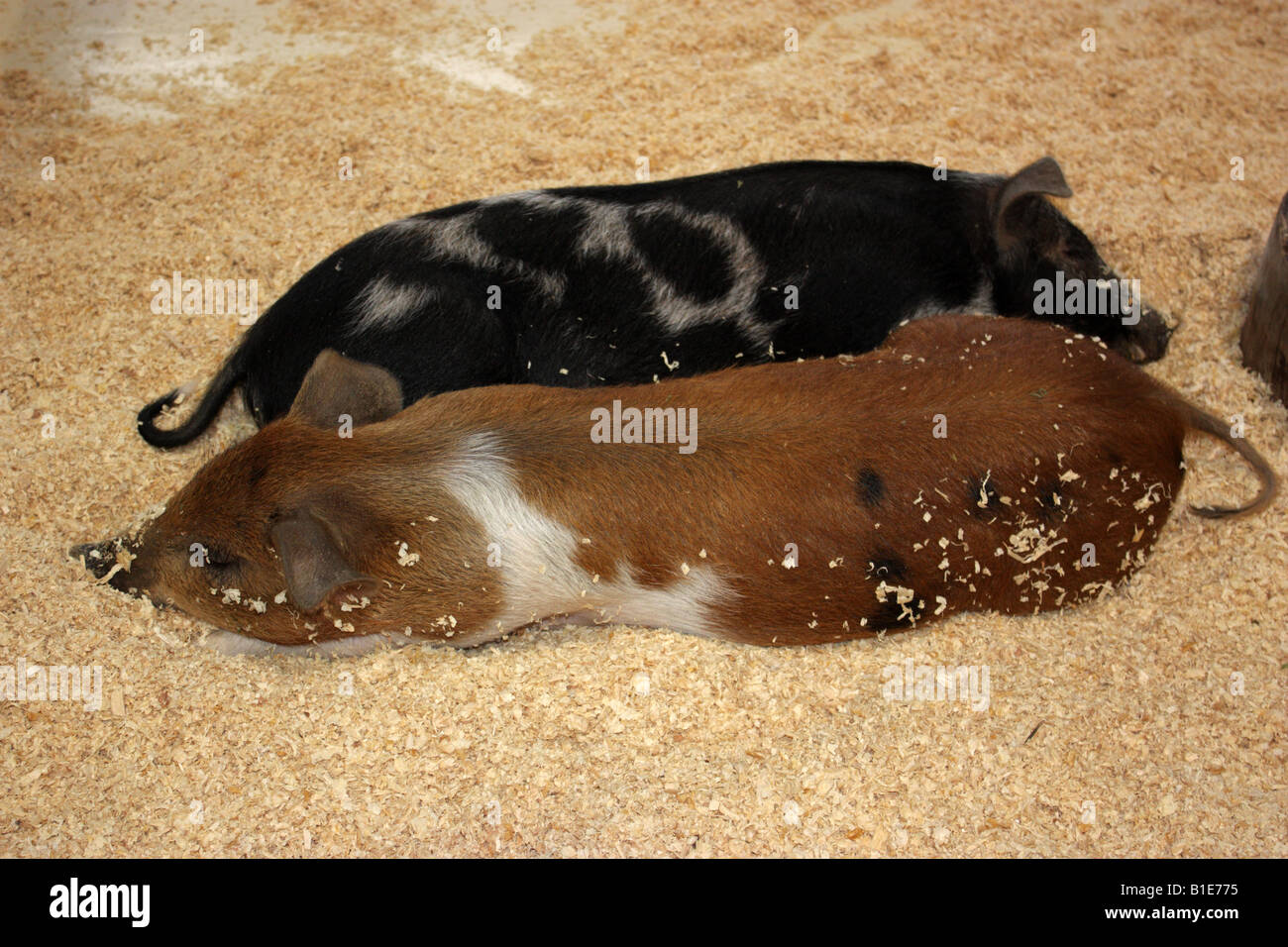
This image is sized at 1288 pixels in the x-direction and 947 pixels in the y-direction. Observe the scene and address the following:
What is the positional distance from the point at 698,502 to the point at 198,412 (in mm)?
1749

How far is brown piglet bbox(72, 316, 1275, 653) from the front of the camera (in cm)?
265

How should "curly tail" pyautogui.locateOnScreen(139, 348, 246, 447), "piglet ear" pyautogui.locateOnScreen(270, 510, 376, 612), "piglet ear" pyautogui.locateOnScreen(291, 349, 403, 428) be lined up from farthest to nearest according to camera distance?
"curly tail" pyautogui.locateOnScreen(139, 348, 246, 447), "piglet ear" pyautogui.locateOnScreen(291, 349, 403, 428), "piglet ear" pyautogui.locateOnScreen(270, 510, 376, 612)

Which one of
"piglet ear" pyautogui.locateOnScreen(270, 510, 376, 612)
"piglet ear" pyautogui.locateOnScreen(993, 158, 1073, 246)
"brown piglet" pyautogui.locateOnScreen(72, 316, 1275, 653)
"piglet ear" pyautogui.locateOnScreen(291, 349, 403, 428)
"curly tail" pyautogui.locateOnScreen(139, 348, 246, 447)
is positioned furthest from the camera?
"curly tail" pyautogui.locateOnScreen(139, 348, 246, 447)

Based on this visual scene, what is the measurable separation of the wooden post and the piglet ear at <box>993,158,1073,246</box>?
0.86 m

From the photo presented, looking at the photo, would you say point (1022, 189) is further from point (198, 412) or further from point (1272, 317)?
point (198, 412)

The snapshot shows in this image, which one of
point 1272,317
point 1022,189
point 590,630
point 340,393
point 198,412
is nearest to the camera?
point 340,393

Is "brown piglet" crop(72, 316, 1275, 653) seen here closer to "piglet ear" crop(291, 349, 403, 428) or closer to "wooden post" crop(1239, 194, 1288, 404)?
"piglet ear" crop(291, 349, 403, 428)

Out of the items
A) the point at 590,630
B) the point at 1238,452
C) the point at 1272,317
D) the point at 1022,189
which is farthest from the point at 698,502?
the point at 1272,317

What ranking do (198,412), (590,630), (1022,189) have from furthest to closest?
1. (198,412)
2. (1022,189)
3. (590,630)

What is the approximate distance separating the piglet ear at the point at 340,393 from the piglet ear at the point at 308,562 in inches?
14.8

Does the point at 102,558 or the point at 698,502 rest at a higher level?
the point at 698,502

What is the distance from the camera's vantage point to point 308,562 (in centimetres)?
248

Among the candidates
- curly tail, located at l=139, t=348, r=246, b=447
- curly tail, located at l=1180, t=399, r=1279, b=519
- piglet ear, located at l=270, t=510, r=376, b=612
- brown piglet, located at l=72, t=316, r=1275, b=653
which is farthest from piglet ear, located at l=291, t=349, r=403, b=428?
curly tail, located at l=1180, t=399, r=1279, b=519

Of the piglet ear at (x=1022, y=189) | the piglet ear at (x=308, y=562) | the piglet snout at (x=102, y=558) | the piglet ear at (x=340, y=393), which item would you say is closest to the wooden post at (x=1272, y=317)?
the piglet ear at (x=1022, y=189)
